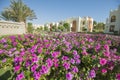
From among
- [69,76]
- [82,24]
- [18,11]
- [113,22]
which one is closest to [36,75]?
[69,76]

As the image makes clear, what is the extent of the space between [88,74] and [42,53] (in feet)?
4.47

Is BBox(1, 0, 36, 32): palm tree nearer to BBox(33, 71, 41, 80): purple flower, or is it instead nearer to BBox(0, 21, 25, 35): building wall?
BBox(0, 21, 25, 35): building wall

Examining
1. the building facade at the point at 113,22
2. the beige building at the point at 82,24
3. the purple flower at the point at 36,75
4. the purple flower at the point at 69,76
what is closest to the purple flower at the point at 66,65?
the purple flower at the point at 69,76

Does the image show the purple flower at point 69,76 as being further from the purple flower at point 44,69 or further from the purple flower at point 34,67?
the purple flower at point 34,67

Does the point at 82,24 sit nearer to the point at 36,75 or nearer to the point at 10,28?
the point at 10,28

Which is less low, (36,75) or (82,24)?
(82,24)

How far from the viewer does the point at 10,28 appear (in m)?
18.3

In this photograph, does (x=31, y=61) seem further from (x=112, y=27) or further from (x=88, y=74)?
(x=112, y=27)

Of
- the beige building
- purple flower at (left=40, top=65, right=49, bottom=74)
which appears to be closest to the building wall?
purple flower at (left=40, top=65, right=49, bottom=74)

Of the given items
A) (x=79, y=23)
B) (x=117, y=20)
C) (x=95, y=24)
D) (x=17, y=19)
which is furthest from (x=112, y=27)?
(x=95, y=24)

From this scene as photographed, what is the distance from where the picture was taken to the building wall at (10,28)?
55.8 ft

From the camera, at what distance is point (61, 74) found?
282 cm

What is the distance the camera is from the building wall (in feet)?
55.8

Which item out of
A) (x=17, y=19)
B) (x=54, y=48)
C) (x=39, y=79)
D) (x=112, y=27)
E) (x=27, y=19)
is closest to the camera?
(x=39, y=79)
